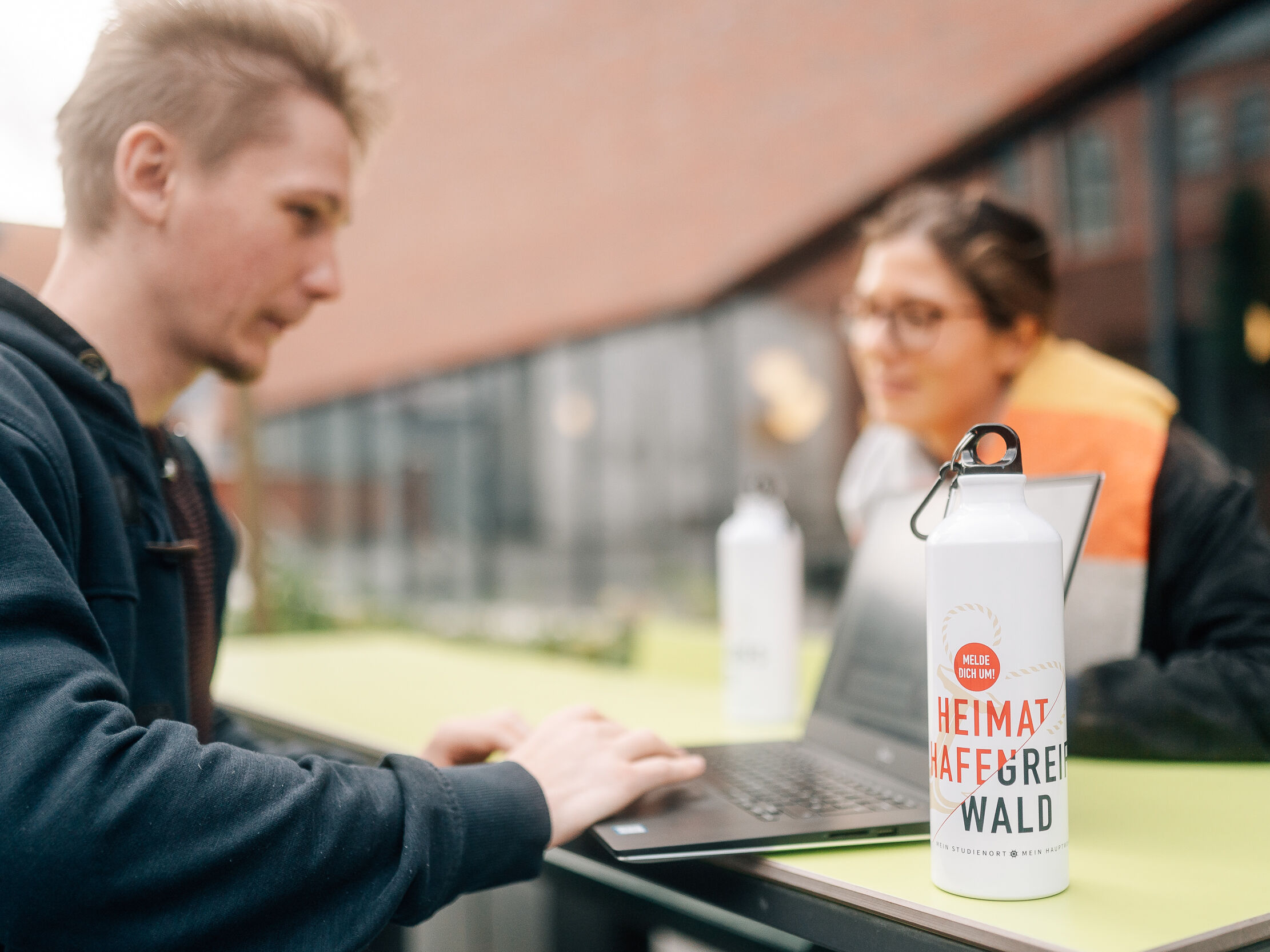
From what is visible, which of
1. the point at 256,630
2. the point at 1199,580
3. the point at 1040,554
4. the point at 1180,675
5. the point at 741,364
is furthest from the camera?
the point at 741,364

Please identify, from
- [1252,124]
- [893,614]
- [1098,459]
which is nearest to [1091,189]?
[1252,124]

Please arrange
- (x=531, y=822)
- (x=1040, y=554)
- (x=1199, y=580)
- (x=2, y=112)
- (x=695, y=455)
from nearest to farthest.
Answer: (x=1040, y=554) → (x=531, y=822) → (x=1199, y=580) → (x=2, y=112) → (x=695, y=455)

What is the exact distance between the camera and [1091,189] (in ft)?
14.3

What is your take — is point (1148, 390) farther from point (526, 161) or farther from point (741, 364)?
point (526, 161)

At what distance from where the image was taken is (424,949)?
7.38 feet

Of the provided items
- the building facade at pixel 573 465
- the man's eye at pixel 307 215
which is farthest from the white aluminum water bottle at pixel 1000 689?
the building facade at pixel 573 465

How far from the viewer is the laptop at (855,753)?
89 centimetres

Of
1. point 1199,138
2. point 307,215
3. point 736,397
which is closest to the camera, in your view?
point 307,215

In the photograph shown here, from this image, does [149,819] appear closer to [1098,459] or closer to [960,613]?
[960,613]

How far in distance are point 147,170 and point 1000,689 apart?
945mm

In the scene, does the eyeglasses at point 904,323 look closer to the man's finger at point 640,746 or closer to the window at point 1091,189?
the man's finger at point 640,746

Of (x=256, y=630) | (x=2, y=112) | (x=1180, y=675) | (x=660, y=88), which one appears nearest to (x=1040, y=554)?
(x=1180, y=675)

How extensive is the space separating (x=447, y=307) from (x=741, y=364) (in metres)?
3.46

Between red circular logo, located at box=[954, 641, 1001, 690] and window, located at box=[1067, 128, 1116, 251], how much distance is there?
162 inches
